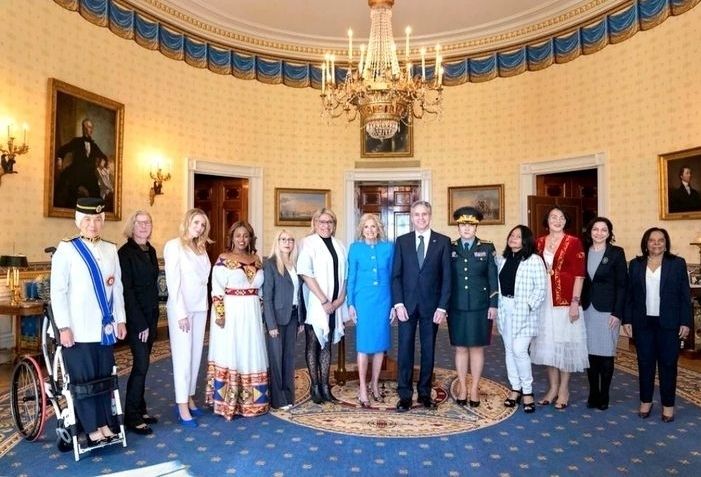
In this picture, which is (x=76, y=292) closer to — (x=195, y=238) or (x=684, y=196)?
(x=195, y=238)

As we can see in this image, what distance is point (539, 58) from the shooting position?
32.9 feet

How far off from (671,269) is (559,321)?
97cm

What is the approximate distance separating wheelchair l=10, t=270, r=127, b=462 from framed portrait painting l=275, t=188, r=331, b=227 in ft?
23.4

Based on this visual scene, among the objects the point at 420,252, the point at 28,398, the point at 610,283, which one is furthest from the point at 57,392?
the point at 610,283

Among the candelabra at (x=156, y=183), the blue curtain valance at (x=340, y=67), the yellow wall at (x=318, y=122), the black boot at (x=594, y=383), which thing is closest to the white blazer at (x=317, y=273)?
the black boot at (x=594, y=383)

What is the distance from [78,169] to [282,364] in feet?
15.9

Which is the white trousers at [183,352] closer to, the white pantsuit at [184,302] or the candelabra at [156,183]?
the white pantsuit at [184,302]

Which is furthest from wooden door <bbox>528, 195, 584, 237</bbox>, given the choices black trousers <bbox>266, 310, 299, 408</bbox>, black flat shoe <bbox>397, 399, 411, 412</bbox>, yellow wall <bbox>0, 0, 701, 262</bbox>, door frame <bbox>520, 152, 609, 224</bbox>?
black trousers <bbox>266, 310, 299, 408</bbox>

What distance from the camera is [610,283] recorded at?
464 cm

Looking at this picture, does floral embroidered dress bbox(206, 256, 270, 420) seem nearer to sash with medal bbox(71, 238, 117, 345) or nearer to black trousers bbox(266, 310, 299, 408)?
black trousers bbox(266, 310, 299, 408)

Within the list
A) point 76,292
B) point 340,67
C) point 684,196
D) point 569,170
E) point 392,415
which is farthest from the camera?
point 340,67

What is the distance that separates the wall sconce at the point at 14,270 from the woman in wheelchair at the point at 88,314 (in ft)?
10.3

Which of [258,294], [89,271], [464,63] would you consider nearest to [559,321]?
[258,294]

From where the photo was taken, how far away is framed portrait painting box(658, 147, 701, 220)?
741 centimetres
